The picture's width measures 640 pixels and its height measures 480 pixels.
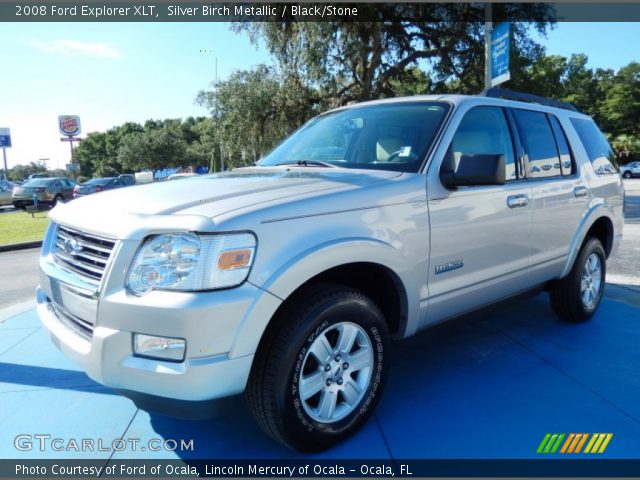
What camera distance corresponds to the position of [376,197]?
2.58 m

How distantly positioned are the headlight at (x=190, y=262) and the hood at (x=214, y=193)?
0.14m

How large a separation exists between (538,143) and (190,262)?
3111mm

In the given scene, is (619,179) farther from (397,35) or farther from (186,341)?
(397,35)

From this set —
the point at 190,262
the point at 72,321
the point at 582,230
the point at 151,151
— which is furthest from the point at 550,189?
the point at 151,151

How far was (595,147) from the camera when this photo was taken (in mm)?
4594

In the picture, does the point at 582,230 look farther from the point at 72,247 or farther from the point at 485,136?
the point at 72,247

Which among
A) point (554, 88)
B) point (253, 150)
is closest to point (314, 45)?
point (253, 150)

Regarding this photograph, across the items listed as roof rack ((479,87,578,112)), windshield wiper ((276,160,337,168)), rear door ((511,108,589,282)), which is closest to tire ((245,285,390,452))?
windshield wiper ((276,160,337,168))

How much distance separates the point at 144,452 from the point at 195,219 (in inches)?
57.2

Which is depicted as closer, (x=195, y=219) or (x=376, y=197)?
(x=195, y=219)

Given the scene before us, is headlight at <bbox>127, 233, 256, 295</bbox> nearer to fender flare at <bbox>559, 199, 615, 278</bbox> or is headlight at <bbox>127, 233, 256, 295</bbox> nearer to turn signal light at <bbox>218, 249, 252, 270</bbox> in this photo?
turn signal light at <bbox>218, 249, 252, 270</bbox>

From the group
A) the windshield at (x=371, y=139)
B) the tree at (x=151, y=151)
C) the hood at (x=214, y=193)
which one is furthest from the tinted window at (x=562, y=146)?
the tree at (x=151, y=151)

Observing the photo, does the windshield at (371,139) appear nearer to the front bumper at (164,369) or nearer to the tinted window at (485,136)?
the tinted window at (485,136)

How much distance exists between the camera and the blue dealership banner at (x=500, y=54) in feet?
31.5
